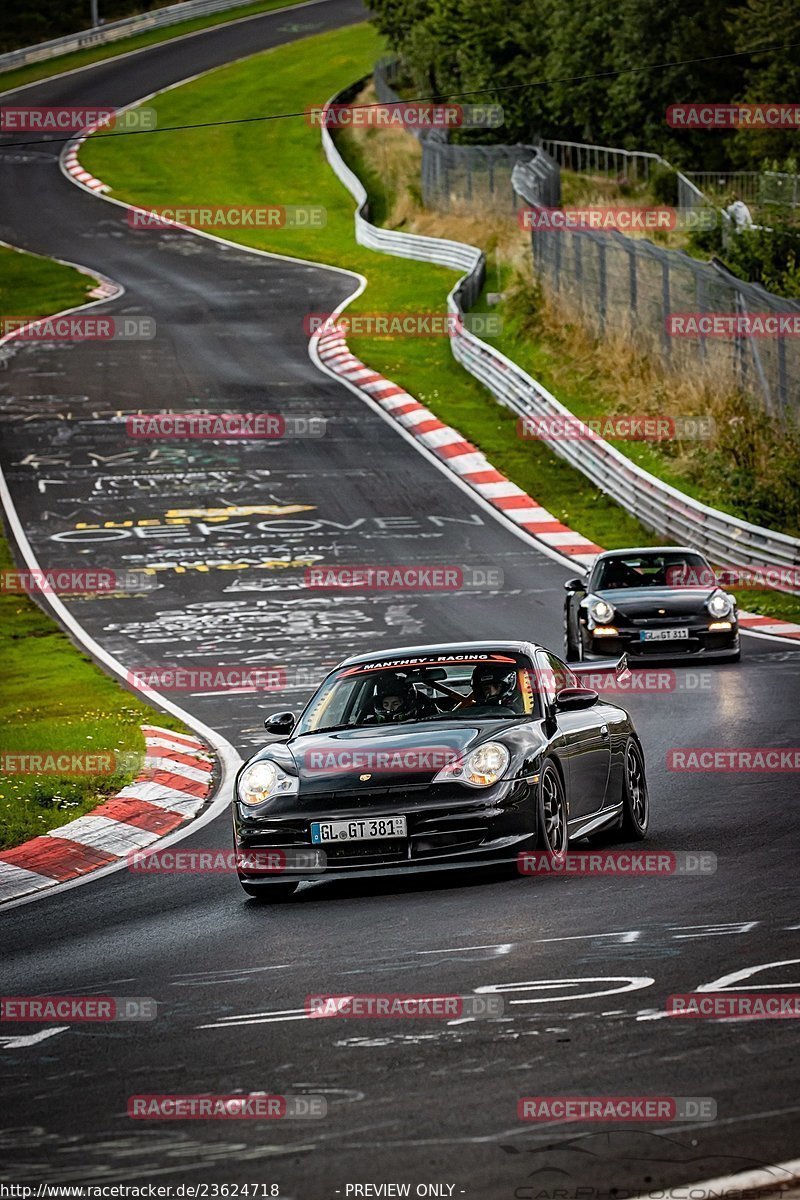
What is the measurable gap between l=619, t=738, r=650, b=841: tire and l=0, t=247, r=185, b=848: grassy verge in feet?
13.4

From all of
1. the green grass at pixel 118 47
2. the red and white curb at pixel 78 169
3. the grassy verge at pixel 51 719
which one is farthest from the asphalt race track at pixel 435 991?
the green grass at pixel 118 47

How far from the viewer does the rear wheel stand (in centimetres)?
1016

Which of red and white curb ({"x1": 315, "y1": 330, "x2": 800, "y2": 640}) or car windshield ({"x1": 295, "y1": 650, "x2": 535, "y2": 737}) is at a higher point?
car windshield ({"x1": 295, "y1": 650, "x2": 535, "y2": 737})

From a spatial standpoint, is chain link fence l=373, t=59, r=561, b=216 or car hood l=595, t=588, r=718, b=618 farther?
chain link fence l=373, t=59, r=561, b=216

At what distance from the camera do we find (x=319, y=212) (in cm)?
6312

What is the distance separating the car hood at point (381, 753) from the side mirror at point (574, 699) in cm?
32

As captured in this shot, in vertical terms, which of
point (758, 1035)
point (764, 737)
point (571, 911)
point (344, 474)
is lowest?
point (344, 474)

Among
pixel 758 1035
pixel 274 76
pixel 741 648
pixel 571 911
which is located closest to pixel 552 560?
pixel 741 648

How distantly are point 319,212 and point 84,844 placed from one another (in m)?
52.4

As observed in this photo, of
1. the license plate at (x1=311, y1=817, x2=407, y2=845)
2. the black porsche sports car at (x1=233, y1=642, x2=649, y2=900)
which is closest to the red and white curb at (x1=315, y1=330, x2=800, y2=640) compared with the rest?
the black porsche sports car at (x1=233, y1=642, x2=649, y2=900)

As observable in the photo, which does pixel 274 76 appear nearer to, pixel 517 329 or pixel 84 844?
pixel 517 329

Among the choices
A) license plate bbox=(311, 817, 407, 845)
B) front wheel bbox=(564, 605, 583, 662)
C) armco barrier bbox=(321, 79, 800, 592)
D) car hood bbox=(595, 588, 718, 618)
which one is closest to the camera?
license plate bbox=(311, 817, 407, 845)

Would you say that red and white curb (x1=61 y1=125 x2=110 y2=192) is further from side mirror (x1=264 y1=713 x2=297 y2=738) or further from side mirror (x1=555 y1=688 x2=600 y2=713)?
side mirror (x1=555 y1=688 x2=600 y2=713)

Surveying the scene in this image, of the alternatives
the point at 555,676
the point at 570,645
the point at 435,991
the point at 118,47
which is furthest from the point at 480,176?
the point at 435,991
